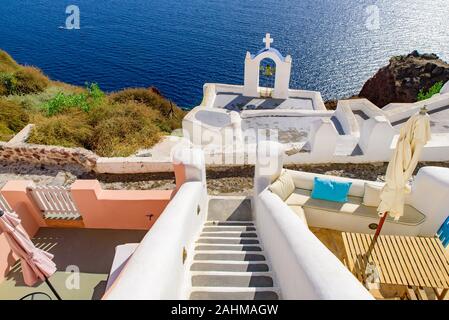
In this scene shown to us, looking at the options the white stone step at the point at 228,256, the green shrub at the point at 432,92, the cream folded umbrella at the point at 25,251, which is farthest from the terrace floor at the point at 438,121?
the cream folded umbrella at the point at 25,251

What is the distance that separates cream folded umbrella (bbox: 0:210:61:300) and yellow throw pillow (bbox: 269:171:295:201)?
4878mm

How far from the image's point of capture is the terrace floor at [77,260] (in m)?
6.40

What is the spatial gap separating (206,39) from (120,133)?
5453 cm

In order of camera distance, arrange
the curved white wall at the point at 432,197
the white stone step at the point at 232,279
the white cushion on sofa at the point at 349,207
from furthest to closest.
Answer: the white cushion on sofa at the point at 349,207 < the curved white wall at the point at 432,197 < the white stone step at the point at 232,279

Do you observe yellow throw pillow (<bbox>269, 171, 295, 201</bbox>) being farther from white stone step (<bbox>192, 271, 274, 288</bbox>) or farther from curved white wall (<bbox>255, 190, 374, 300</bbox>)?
white stone step (<bbox>192, 271, 274, 288</bbox>)

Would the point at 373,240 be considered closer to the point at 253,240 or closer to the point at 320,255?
the point at 253,240

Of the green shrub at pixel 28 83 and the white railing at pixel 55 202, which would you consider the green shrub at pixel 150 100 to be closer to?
the green shrub at pixel 28 83

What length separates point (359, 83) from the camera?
48844 millimetres

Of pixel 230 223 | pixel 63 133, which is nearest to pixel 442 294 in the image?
pixel 230 223

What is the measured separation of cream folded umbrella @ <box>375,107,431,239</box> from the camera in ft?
16.7

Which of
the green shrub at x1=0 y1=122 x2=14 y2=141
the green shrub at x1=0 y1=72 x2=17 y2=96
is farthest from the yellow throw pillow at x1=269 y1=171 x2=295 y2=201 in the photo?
the green shrub at x1=0 y1=72 x2=17 y2=96

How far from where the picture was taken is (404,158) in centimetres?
538

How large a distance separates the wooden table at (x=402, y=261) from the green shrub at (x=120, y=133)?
8482mm

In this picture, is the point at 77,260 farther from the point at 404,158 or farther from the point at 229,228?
the point at 404,158
